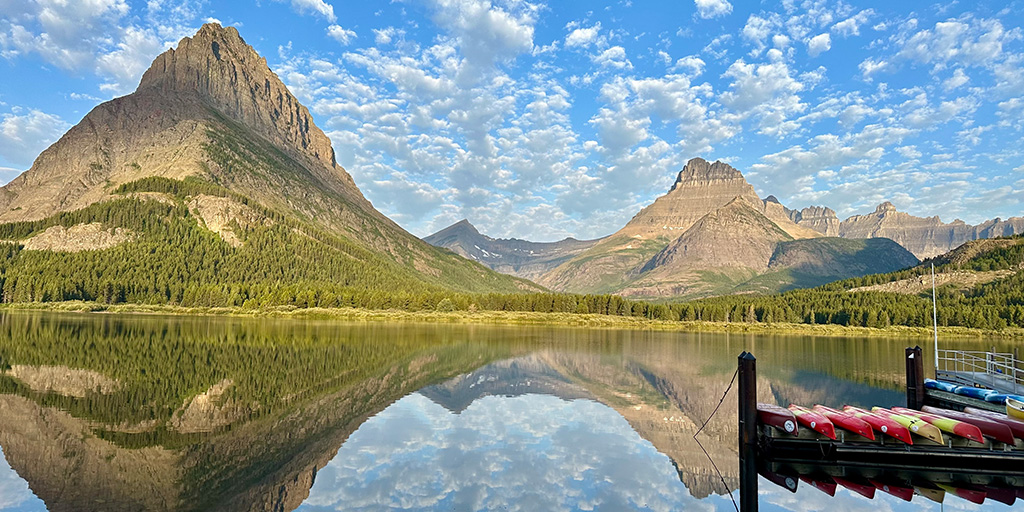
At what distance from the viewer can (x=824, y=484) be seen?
21.5 m

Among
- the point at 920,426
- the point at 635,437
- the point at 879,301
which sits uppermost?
the point at 879,301

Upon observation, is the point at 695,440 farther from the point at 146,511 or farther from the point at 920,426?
the point at 146,511

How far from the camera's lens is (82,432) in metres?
24.5

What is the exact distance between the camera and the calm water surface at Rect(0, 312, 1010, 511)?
1892cm

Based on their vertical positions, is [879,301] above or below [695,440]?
above

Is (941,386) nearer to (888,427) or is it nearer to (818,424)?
(888,427)

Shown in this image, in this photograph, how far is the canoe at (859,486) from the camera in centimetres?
2048

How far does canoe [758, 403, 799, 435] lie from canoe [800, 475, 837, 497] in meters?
1.92

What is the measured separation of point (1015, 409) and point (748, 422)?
43.3 ft

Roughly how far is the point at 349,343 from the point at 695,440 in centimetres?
5604

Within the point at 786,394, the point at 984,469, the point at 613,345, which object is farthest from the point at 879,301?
the point at 984,469

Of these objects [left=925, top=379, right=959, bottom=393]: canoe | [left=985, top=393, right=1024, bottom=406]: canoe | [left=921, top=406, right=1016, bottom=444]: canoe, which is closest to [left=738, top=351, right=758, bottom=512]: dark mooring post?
[left=921, top=406, right=1016, bottom=444]: canoe

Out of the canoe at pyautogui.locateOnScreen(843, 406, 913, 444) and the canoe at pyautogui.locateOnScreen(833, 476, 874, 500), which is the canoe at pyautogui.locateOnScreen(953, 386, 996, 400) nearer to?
the canoe at pyautogui.locateOnScreen(843, 406, 913, 444)

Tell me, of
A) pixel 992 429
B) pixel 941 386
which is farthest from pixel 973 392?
pixel 992 429
